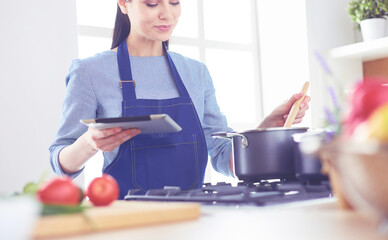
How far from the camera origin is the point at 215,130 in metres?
2.13

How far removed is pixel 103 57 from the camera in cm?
201

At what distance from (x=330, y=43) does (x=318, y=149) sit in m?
3.07

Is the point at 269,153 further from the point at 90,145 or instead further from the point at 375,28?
the point at 375,28

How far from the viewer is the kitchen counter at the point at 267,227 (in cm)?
70

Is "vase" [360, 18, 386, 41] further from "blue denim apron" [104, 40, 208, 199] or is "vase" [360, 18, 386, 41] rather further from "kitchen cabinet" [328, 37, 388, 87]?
"blue denim apron" [104, 40, 208, 199]

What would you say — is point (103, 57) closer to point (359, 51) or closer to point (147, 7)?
point (147, 7)

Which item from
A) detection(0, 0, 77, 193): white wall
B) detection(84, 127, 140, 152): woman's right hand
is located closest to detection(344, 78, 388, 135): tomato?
detection(84, 127, 140, 152): woman's right hand

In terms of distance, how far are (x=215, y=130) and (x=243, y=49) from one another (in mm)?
1794

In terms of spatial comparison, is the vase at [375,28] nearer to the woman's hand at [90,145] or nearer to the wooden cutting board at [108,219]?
the woman's hand at [90,145]

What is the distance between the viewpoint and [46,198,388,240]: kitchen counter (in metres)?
0.70

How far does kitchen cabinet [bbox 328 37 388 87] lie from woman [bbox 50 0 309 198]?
144 cm

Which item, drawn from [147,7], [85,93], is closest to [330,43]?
[147,7]

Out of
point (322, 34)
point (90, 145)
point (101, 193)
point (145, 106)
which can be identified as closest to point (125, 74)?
point (145, 106)

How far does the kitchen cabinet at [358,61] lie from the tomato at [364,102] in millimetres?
2557
